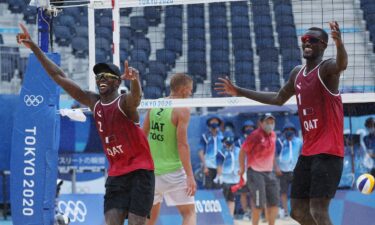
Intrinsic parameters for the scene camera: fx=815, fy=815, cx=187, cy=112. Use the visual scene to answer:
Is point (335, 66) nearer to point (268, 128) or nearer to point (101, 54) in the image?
point (268, 128)

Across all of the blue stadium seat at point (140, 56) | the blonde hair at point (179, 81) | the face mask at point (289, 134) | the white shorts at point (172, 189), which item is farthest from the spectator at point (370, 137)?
the white shorts at point (172, 189)

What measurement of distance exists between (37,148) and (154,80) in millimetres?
2581

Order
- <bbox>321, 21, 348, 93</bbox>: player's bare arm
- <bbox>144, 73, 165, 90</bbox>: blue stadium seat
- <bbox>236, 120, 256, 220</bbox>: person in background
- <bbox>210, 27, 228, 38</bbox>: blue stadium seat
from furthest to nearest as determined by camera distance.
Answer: <bbox>236, 120, 256, 220</bbox>: person in background, <bbox>210, 27, 228, 38</bbox>: blue stadium seat, <bbox>144, 73, 165, 90</bbox>: blue stadium seat, <bbox>321, 21, 348, 93</bbox>: player's bare arm

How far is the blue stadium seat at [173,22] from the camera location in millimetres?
14455

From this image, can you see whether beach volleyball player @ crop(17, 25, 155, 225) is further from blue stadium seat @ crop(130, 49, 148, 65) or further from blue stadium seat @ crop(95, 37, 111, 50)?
blue stadium seat @ crop(95, 37, 111, 50)

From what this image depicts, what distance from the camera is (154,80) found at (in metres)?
11.6

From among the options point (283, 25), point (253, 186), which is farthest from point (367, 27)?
point (253, 186)

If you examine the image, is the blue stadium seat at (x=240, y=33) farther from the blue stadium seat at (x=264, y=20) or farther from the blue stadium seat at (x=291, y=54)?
the blue stadium seat at (x=291, y=54)

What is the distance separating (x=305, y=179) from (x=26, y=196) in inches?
153

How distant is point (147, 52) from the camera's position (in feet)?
41.6

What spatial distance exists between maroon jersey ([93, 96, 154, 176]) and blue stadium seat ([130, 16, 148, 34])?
4.94 meters

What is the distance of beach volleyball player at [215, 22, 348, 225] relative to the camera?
22.3 ft

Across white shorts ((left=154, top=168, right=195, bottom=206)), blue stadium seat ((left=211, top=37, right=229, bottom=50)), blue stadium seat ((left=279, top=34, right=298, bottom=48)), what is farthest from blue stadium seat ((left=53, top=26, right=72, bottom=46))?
white shorts ((left=154, top=168, right=195, bottom=206))

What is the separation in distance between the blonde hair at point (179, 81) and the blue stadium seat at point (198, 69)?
3.15 meters
